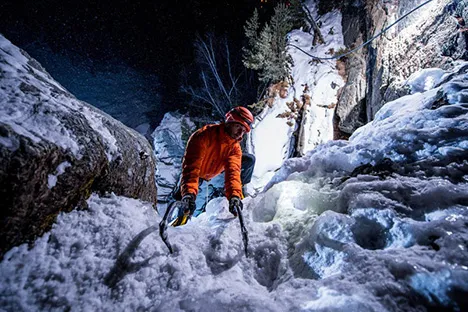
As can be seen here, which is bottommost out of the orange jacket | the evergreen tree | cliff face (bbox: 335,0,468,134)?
the orange jacket

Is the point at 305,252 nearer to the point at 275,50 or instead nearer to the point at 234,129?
the point at 234,129

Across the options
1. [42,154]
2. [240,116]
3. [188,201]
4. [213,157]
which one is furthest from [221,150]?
[42,154]

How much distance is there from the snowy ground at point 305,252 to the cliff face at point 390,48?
330 cm

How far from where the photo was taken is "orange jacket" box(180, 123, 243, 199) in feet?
9.46

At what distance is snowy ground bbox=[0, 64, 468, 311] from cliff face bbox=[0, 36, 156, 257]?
15cm

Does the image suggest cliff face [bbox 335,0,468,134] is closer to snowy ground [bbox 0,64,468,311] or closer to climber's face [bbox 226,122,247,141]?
snowy ground [bbox 0,64,468,311]

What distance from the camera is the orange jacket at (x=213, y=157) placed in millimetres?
2885

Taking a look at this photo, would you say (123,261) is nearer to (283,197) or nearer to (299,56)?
(283,197)

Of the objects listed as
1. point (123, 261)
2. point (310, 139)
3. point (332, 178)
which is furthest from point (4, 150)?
point (310, 139)

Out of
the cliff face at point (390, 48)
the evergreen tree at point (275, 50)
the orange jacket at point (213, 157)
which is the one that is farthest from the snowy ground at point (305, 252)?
the evergreen tree at point (275, 50)

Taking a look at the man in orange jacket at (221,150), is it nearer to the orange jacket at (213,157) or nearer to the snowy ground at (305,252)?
the orange jacket at (213,157)

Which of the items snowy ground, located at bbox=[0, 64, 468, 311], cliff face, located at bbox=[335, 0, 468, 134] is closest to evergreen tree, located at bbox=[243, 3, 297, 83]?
cliff face, located at bbox=[335, 0, 468, 134]

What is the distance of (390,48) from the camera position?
6570 millimetres

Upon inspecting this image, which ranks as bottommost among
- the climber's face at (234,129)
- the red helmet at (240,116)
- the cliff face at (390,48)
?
the climber's face at (234,129)
